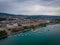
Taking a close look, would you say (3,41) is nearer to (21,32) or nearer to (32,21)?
(21,32)

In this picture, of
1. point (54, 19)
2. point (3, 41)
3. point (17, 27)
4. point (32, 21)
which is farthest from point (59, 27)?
point (3, 41)

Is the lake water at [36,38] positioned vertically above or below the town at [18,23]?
below

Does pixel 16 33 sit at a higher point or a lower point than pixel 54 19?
lower

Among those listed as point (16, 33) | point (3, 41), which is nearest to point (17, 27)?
point (16, 33)

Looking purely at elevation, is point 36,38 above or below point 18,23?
below

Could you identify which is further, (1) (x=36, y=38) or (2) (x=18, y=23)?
(2) (x=18, y=23)

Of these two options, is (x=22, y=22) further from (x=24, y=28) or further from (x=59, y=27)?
(x=59, y=27)

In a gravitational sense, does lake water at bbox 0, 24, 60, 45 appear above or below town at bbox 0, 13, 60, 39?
below
